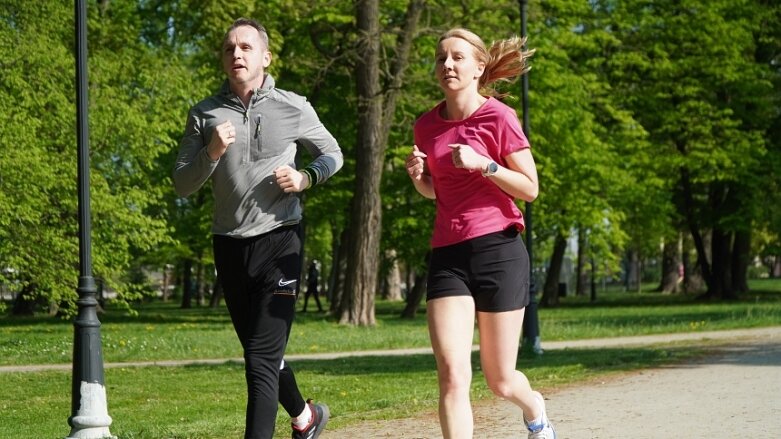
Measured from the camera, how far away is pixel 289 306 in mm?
6359

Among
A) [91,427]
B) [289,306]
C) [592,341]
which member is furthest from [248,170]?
[592,341]

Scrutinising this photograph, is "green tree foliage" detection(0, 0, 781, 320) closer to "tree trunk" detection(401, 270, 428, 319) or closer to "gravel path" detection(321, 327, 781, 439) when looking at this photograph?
"tree trunk" detection(401, 270, 428, 319)

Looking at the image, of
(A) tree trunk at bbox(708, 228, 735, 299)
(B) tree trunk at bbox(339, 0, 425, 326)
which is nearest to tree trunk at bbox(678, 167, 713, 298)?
(A) tree trunk at bbox(708, 228, 735, 299)

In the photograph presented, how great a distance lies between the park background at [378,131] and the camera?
74.9 ft

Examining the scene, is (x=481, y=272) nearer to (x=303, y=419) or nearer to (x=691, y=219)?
(x=303, y=419)

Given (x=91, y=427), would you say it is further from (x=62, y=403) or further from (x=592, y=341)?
(x=592, y=341)

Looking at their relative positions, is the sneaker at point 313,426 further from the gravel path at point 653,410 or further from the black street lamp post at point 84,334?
the black street lamp post at point 84,334

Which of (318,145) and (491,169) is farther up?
(318,145)

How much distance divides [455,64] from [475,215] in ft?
2.32

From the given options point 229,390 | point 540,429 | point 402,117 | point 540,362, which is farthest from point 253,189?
point 402,117

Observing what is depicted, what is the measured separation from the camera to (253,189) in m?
6.33

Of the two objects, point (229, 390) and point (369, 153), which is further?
point (369, 153)

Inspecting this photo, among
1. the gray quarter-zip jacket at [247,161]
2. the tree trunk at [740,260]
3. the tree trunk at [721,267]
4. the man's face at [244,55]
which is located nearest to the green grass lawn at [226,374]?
the gray quarter-zip jacket at [247,161]

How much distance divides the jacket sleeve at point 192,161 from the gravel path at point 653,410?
2.86m
